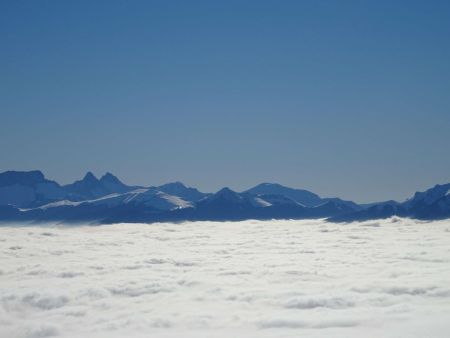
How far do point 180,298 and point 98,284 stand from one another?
101ft

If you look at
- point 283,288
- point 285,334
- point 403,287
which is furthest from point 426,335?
point 283,288

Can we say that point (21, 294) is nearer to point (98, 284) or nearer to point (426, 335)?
point (98, 284)

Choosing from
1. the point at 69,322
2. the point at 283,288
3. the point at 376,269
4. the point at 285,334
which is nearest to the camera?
the point at 285,334

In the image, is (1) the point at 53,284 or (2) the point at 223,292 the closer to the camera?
(2) the point at 223,292

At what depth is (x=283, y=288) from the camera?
17025cm

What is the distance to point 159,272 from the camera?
195m

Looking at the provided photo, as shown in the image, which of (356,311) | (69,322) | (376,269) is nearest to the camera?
(356,311)

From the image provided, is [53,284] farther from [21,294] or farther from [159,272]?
[159,272]

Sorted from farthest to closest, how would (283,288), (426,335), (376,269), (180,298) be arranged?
1. (376,269)
2. (283,288)
3. (180,298)
4. (426,335)

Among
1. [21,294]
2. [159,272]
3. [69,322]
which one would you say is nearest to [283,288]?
[159,272]

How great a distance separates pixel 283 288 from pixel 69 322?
61.1 metres

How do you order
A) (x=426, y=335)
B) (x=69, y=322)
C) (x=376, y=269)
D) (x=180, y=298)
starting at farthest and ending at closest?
(x=376, y=269) < (x=180, y=298) < (x=69, y=322) < (x=426, y=335)

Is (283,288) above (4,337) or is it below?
above

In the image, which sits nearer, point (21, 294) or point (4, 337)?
point (4, 337)
